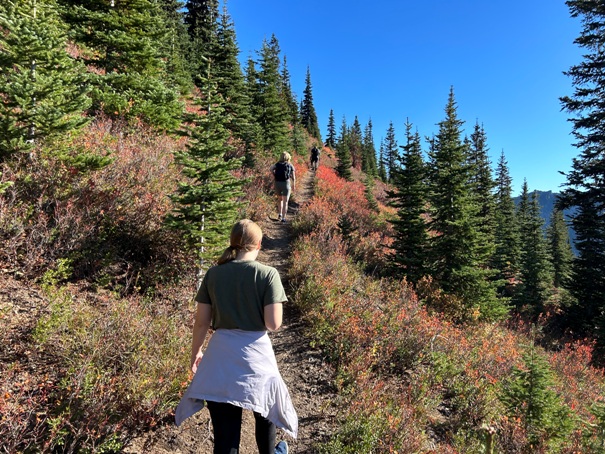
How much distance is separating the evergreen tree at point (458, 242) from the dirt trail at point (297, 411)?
286 inches

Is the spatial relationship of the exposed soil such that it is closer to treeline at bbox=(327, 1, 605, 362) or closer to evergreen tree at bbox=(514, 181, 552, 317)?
treeline at bbox=(327, 1, 605, 362)

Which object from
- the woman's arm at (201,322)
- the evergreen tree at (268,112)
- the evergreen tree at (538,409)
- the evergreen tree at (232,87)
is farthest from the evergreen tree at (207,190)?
the evergreen tree at (268,112)

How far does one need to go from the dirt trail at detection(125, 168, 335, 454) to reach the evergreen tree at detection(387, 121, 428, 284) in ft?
20.7

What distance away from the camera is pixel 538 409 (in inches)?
181

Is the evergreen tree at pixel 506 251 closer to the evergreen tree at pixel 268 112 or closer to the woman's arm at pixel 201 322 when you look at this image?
the evergreen tree at pixel 268 112

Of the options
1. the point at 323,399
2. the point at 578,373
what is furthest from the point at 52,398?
the point at 578,373

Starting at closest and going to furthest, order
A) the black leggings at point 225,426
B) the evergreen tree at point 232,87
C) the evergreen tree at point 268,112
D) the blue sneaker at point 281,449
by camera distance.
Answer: the black leggings at point 225,426, the blue sneaker at point 281,449, the evergreen tree at point 232,87, the evergreen tree at point 268,112

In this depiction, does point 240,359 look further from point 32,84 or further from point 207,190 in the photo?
point 32,84

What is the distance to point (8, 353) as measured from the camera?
3.66m

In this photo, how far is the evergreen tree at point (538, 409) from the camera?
4.51 meters

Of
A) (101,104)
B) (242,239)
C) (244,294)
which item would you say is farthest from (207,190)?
(101,104)

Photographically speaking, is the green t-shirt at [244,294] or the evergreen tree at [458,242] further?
the evergreen tree at [458,242]

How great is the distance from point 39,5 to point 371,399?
942cm

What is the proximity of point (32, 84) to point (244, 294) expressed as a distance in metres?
5.90
